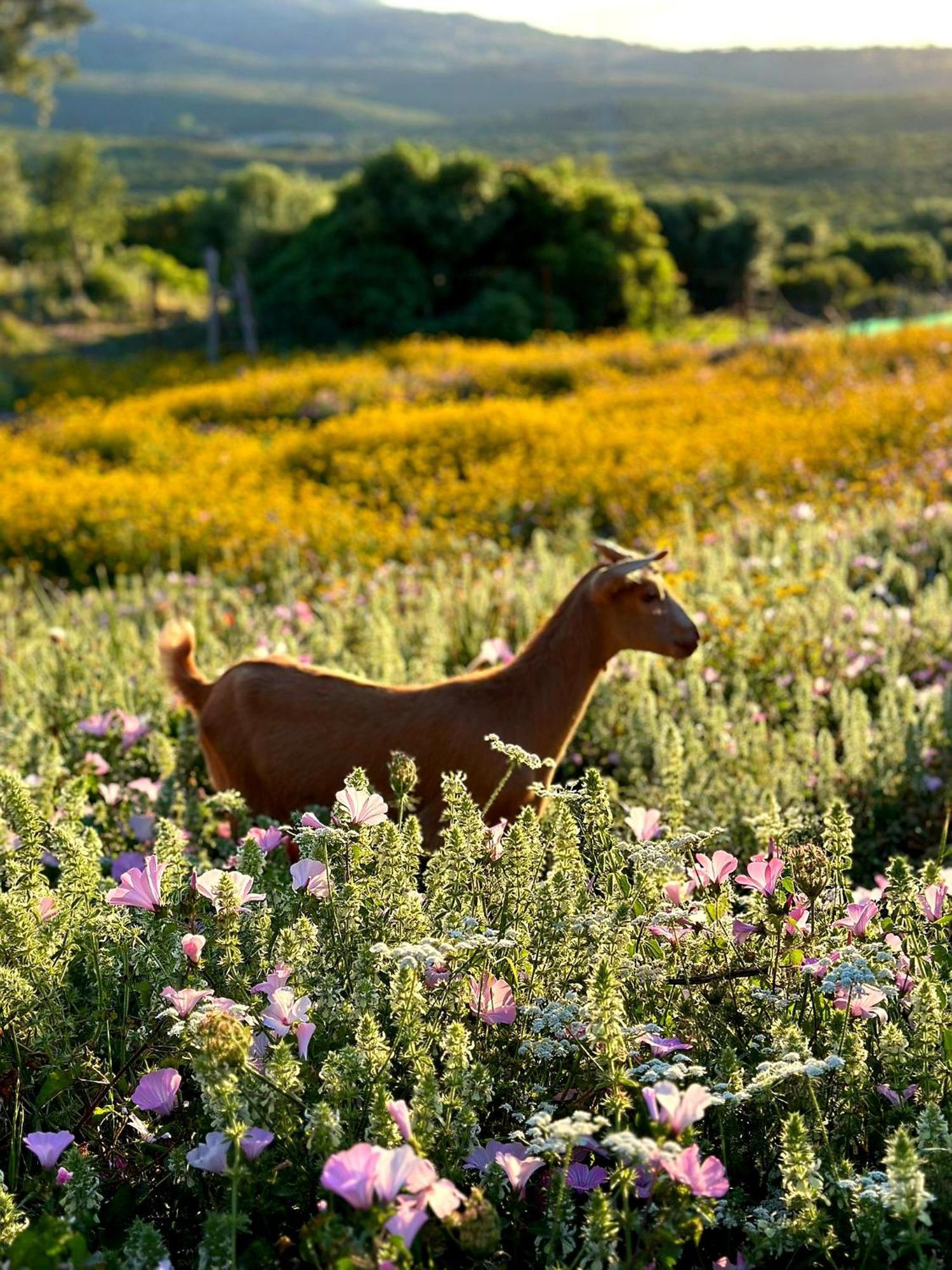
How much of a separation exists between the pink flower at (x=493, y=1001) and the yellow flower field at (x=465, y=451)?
22.5 ft

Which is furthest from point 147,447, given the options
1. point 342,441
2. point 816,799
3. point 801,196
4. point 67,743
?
point 801,196

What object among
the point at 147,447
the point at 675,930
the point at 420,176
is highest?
the point at 420,176

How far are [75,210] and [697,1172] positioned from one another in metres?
47.6

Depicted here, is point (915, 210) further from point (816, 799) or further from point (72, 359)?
point (816, 799)

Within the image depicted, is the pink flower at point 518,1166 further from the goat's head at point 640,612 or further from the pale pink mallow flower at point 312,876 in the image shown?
the goat's head at point 640,612

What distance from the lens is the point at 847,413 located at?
11945 mm

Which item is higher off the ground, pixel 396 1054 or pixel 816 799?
pixel 396 1054

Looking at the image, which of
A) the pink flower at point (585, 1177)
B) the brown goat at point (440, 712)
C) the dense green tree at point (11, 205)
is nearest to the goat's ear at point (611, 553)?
the brown goat at point (440, 712)

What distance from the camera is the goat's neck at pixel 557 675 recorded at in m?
3.70

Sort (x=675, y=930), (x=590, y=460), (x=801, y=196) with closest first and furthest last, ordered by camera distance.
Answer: (x=675, y=930) < (x=590, y=460) < (x=801, y=196)

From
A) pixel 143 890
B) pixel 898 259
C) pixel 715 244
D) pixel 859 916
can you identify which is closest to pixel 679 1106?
pixel 859 916

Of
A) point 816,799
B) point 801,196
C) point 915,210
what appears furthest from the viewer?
point 801,196

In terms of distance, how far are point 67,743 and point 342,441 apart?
995cm

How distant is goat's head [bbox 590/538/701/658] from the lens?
3.72 metres
